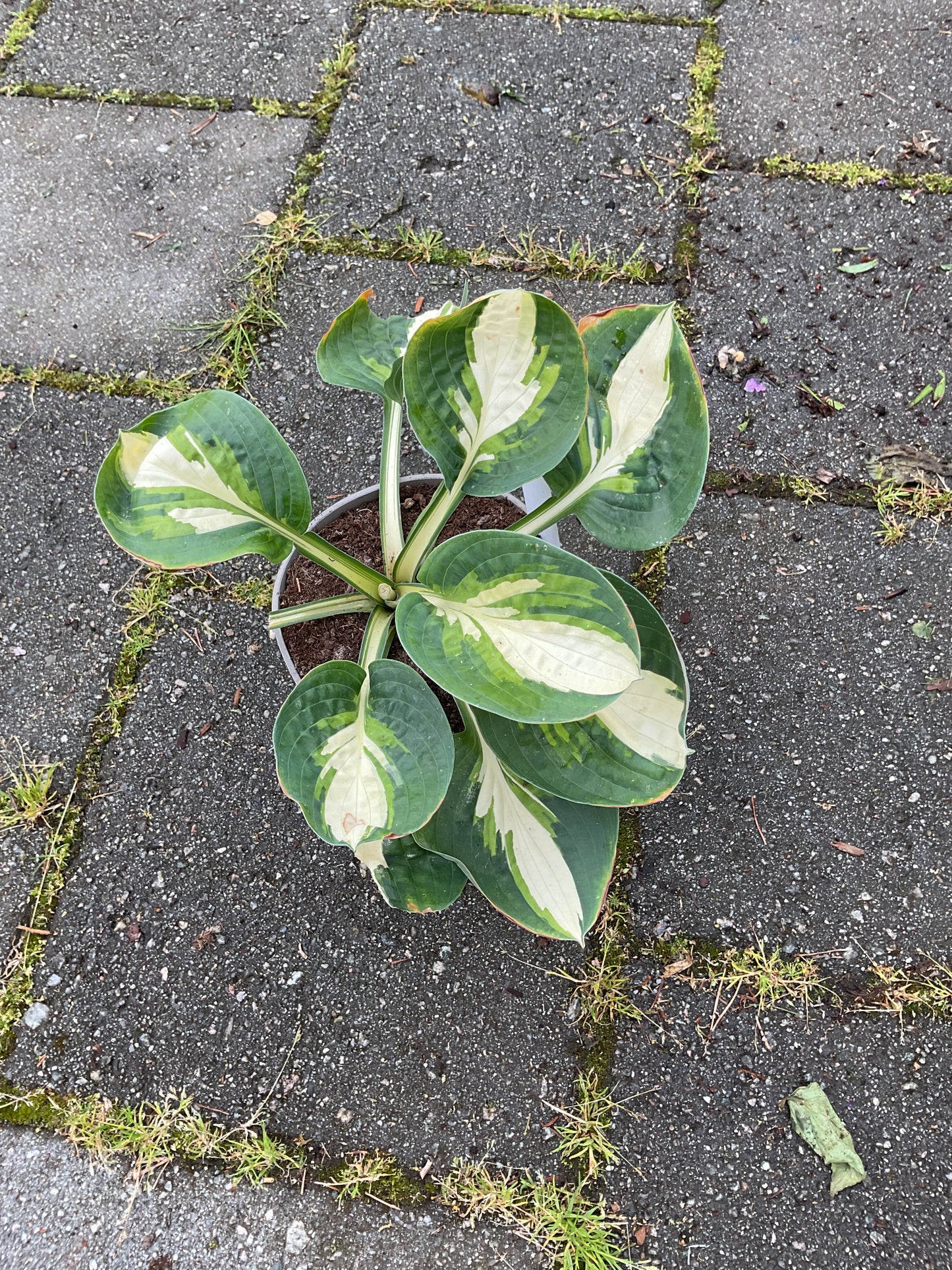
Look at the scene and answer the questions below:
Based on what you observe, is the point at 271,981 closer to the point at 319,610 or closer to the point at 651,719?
the point at 319,610

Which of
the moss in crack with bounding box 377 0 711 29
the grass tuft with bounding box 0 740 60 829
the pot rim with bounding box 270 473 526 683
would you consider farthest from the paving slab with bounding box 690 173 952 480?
the grass tuft with bounding box 0 740 60 829

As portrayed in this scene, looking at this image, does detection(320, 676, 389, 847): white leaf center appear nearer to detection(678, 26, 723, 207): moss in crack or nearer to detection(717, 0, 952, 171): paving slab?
detection(678, 26, 723, 207): moss in crack

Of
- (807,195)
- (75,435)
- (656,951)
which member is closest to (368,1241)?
(656,951)

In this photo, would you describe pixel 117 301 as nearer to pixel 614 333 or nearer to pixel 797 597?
pixel 614 333

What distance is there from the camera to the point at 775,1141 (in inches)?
51.6

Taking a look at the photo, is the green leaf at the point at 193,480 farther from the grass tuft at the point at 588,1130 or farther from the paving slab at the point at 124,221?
the grass tuft at the point at 588,1130

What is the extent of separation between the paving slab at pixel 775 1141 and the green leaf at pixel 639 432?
0.81 m

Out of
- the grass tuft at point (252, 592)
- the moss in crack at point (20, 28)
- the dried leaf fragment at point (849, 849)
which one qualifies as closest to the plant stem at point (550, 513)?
the grass tuft at point (252, 592)

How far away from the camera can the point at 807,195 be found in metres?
1.93

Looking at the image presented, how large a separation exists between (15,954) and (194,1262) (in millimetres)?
563

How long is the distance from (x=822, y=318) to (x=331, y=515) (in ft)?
3.85

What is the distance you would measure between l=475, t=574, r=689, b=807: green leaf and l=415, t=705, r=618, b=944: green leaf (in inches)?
4.9

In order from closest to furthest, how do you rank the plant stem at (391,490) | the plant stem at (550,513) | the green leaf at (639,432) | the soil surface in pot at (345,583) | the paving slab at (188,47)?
1. the green leaf at (639,432)
2. the plant stem at (550,513)
3. the plant stem at (391,490)
4. the soil surface in pot at (345,583)
5. the paving slab at (188,47)

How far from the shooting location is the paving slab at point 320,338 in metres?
1.72
